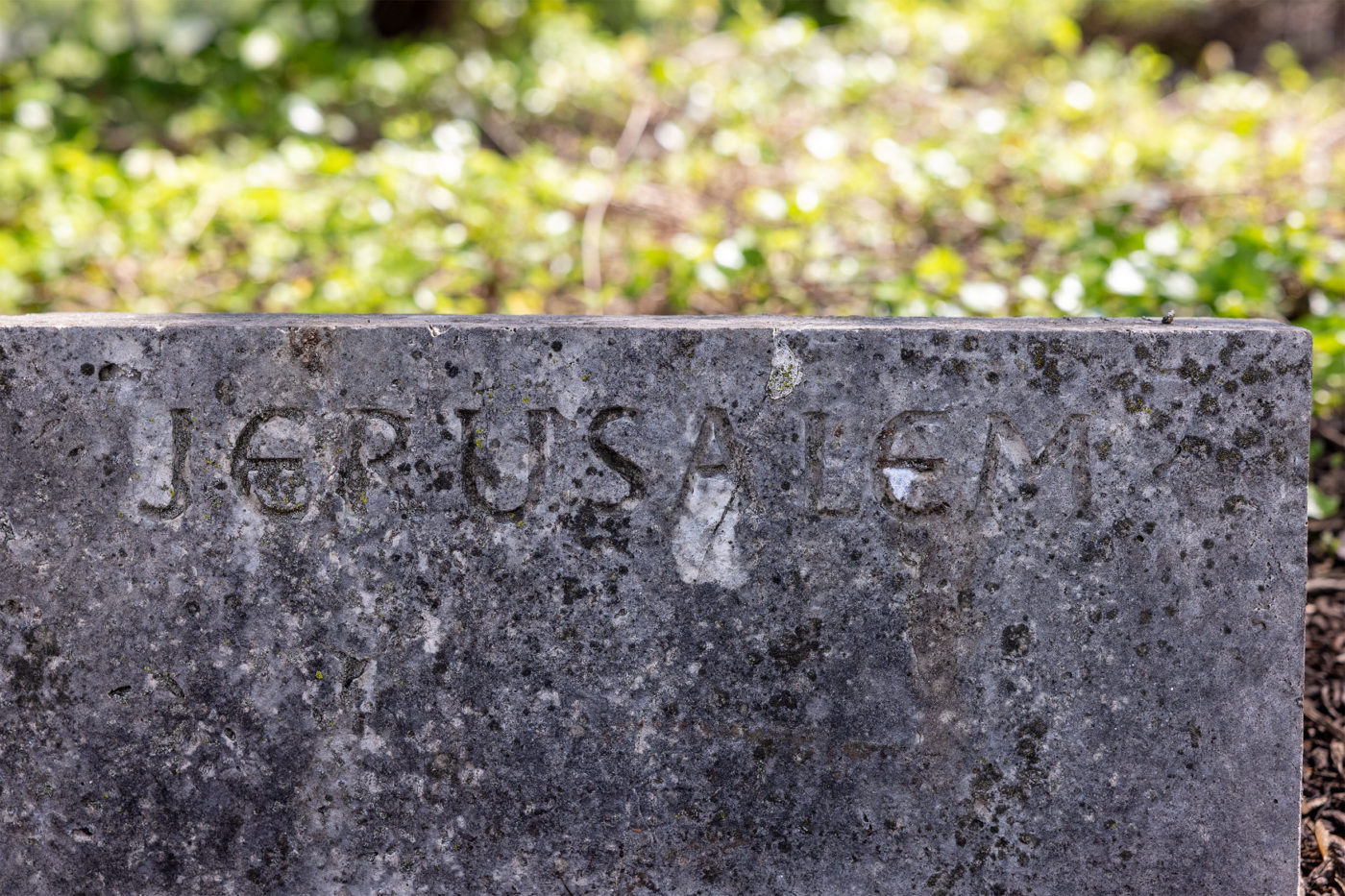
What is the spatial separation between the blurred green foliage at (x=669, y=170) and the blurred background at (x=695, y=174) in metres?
0.02

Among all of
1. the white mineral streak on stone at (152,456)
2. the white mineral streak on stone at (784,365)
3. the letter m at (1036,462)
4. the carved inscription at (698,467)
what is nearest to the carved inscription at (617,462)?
the carved inscription at (698,467)

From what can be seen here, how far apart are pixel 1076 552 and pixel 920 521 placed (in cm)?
25

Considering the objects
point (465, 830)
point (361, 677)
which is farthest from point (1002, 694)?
point (361, 677)

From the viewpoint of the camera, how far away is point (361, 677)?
1625mm

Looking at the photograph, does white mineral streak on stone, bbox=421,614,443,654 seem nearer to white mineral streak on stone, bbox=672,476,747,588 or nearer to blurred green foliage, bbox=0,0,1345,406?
white mineral streak on stone, bbox=672,476,747,588

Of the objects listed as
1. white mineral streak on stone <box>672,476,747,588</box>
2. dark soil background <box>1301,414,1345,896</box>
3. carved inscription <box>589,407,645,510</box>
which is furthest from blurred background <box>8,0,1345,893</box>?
carved inscription <box>589,407,645,510</box>

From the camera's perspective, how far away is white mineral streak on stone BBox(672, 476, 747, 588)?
161 cm

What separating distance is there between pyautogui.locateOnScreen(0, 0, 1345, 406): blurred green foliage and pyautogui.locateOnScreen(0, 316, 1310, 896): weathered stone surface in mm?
1375

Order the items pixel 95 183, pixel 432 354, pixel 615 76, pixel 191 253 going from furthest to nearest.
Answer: pixel 615 76, pixel 95 183, pixel 191 253, pixel 432 354

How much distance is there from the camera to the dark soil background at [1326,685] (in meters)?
1.89

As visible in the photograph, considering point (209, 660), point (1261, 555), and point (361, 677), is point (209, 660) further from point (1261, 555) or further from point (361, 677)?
point (1261, 555)

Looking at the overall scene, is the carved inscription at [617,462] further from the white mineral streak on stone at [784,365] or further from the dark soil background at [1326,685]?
the dark soil background at [1326,685]

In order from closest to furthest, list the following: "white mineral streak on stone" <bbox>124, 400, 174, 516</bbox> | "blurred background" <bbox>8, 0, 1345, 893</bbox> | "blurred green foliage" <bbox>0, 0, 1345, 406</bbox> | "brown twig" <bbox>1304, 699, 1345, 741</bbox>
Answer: "white mineral streak on stone" <bbox>124, 400, 174, 516</bbox> < "brown twig" <bbox>1304, 699, 1345, 741</bbox> < "blurred background" <bbox>8, 0, 1345, 893</bbox> < "blurred green foliage" <bbox>0, 0, 1345, 406</bbox>

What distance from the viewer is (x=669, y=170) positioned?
15.2 feet
